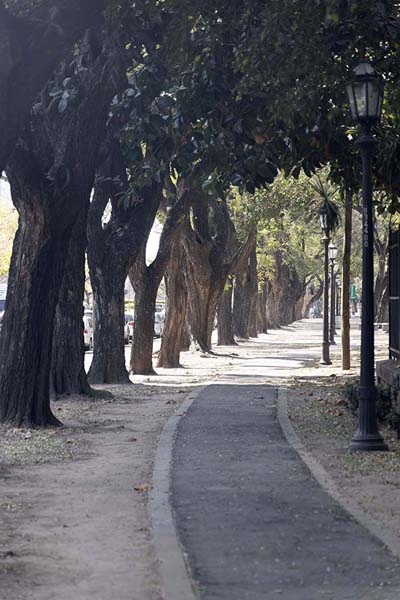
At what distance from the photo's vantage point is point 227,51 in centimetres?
1471

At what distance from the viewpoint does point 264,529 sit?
8.22 m

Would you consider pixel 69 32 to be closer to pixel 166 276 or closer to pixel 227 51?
pixel 227 51

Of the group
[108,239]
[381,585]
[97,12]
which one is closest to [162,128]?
[97,12]

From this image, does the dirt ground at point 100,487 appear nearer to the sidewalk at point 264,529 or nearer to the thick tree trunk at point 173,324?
the sidewalk at point 264,529

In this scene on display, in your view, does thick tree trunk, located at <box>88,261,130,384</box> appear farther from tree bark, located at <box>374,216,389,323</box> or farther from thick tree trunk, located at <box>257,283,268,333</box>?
thick tree trunk, located at <box>257,283,268,333</box>

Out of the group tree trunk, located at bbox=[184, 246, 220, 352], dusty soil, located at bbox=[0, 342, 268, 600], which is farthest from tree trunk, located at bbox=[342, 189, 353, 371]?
dusty soil, located at bbox=[0, 342, 268, 600]

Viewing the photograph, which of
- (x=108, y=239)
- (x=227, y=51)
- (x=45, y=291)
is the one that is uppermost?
(x=227, y=51)

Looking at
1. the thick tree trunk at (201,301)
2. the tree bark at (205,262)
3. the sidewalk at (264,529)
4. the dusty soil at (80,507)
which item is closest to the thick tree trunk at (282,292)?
the thick tree trunk at (201,301)

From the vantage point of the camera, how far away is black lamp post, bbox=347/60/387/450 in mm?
12641

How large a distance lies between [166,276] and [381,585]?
2495 cm

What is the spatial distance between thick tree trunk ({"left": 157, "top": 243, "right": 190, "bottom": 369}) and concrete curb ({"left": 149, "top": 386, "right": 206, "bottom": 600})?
1715 centimetres

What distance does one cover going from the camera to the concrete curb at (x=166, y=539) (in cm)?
650

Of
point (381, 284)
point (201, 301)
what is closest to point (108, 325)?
point (201, 301)

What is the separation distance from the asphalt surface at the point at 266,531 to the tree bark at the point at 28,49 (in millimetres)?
3335
